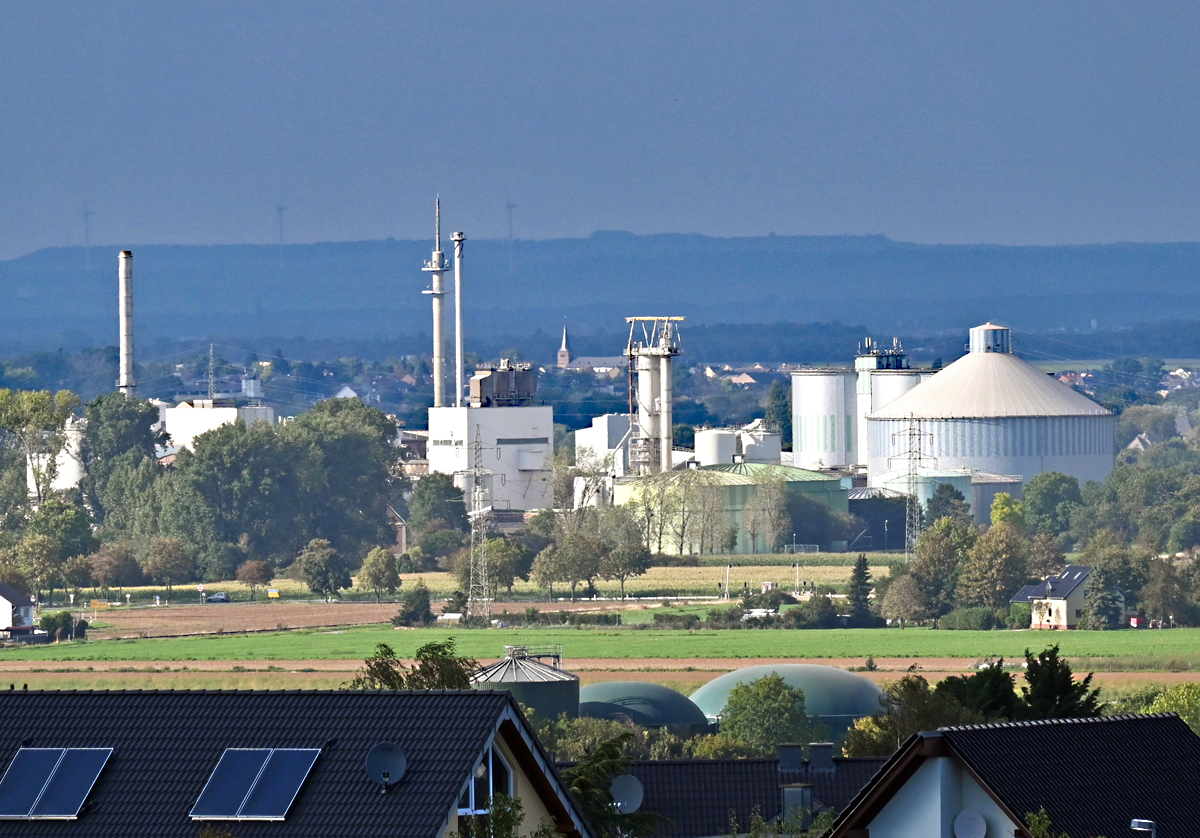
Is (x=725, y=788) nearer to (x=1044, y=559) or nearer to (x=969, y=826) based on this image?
(x=969, y=826)

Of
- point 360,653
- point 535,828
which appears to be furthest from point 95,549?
point 535,828

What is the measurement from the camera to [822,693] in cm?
6525

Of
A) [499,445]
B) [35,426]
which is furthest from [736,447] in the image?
[35,426]

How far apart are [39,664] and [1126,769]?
74038 millimetres

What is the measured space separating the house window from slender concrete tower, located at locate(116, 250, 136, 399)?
148614 mm

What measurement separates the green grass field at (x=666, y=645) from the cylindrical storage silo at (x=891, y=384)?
6277cm

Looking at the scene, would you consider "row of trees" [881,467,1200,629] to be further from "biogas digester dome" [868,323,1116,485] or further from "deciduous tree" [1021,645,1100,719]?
"deciduous tree" [1021,645,1100,719]

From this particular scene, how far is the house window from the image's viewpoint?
61.1 ft

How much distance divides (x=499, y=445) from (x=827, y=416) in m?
27.2

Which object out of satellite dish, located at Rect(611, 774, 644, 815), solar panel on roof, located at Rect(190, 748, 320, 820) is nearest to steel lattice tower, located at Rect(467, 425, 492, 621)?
satellite dish, located at Rect(611, 774, 644, 815)

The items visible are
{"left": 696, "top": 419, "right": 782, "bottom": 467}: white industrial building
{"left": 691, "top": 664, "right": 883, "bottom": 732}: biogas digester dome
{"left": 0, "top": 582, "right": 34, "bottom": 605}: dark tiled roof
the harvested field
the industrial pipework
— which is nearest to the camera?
{"left": 691, "top": 664, "right": 883, "bottom": 732}: biogas digester dome

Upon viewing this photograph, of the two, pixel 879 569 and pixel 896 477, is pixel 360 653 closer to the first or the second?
pixel 879 569

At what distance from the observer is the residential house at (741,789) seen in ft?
107

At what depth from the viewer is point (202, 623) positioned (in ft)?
353
